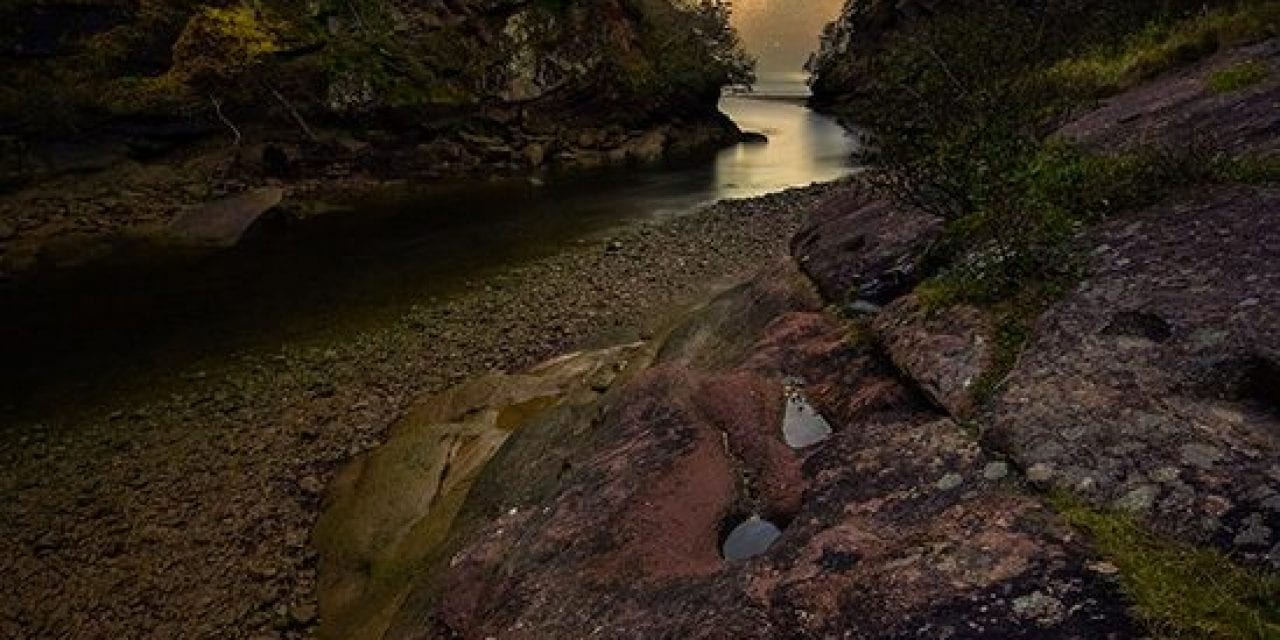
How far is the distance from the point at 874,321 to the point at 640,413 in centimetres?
297

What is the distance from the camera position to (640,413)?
9570 millimetres

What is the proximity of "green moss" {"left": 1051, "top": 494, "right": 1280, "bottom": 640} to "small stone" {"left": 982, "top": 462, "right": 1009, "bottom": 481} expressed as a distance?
0.99 m

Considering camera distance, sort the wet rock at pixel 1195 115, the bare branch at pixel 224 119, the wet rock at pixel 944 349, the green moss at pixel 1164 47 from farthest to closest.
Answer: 1. the bare branch at pixel 224 119
2. the green moss at pixel 1164 47
3. the wet rock at pixel 1195 115
4. the wet rock at pixel 944 349

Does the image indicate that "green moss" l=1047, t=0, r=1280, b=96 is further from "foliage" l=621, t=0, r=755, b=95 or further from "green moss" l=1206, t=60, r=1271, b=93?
"foliage" l=621, t=0, r=755, b=95

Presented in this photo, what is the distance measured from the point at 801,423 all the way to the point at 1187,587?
4.45 metres

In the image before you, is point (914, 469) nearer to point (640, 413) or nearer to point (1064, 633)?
point (1064, 633)

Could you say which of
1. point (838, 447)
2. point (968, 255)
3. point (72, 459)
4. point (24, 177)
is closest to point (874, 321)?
point (968, 255)

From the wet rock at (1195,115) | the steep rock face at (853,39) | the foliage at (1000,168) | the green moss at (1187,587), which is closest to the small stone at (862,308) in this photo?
the foliage at (1000,168)

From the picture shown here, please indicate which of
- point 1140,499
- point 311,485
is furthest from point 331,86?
point 1140,499

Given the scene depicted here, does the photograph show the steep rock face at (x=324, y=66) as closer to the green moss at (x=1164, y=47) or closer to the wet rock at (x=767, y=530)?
the green moss at (x=1164, y=47)

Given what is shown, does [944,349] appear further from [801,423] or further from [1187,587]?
[1187,587]

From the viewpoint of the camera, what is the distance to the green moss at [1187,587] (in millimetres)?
4156

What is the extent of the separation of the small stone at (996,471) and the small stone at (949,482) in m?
0.18

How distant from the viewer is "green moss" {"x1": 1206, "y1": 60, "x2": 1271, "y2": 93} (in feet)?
37.6
